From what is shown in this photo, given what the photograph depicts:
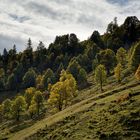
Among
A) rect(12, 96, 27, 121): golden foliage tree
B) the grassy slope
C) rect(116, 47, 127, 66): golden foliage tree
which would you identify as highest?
rect(116, 47, 127, 66): golden foliage tree

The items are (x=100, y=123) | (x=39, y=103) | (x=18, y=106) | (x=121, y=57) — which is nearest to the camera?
(x=100, y=123)

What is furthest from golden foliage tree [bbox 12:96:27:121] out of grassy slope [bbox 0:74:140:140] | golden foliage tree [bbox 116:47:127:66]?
golden foliage tree [bbox 116:47:127:66]

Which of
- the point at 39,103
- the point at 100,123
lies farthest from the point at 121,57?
the point at 100,123

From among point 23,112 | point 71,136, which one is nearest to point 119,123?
point 71,136

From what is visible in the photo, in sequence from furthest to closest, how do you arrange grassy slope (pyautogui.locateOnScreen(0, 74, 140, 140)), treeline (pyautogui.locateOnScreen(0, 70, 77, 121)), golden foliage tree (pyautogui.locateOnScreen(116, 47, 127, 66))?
golden foliage tree (pyautogui.locateOnScreen(116, 47, 127, 66)), treeline (pyautogui.locateOnScreen(0, 70, 77, 121)), grassy slope (pyautogui.locateOnScreen(0, 74, 140, 140))

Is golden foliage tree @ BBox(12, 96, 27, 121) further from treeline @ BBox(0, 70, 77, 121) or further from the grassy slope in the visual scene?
the grassy slope

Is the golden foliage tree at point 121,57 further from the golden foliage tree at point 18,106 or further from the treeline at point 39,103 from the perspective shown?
the golden foliage tree at point 18,106

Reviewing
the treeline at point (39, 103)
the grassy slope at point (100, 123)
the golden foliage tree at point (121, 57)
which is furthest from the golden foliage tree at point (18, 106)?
the golden foliage tree at point (121, 57)

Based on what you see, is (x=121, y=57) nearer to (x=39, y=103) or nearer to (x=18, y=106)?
(x=39, y=103)

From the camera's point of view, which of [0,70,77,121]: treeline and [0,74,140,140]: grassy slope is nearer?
[0,74,140,140]: grassy slope

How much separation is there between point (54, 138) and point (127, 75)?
74460 mm

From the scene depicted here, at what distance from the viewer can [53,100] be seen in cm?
12612

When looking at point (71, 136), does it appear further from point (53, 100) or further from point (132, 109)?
point (53, 100)

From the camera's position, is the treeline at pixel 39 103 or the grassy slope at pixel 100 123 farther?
the treeline at pixel 39 103
